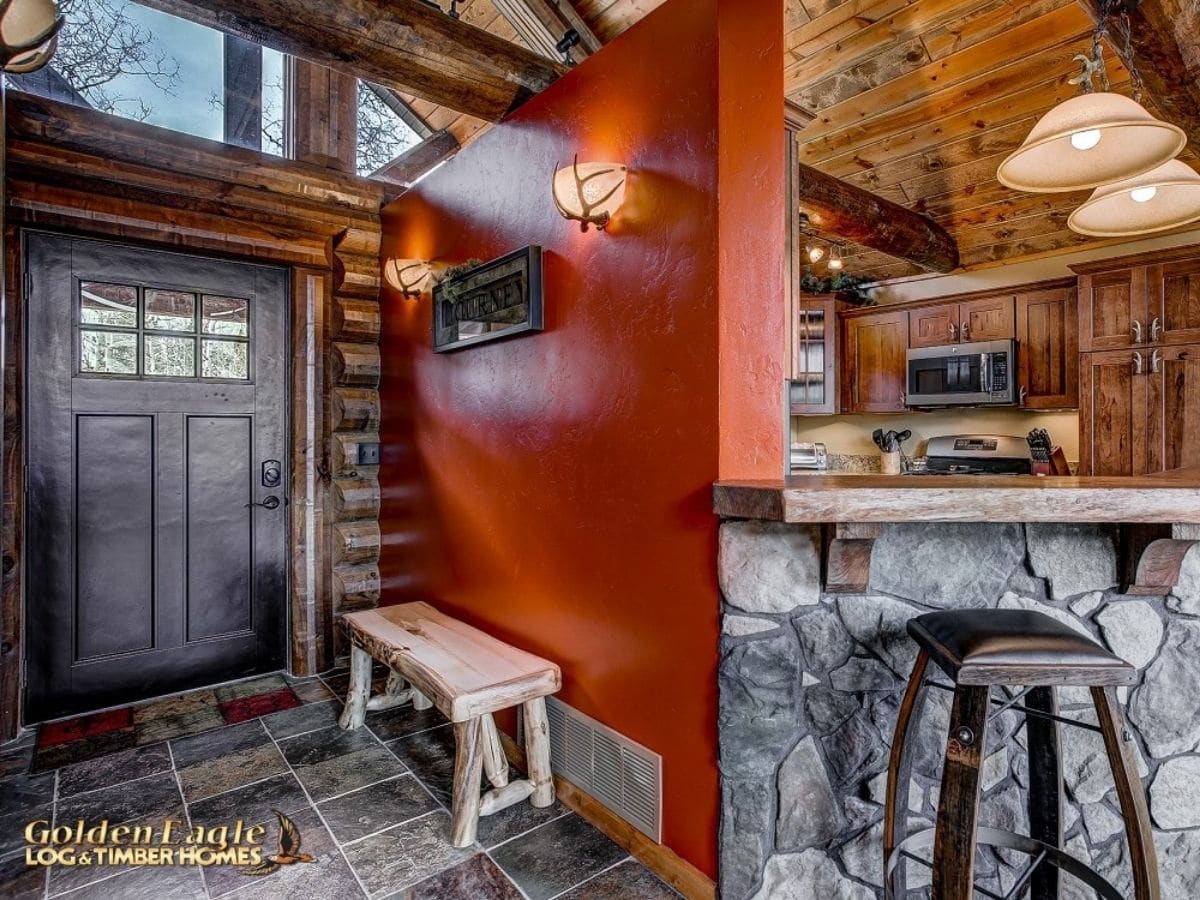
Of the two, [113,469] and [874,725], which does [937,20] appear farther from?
[113,469]

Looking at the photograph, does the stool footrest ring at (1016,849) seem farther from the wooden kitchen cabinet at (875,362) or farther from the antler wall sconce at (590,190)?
the wooden kitchen cabinet at (875,362)

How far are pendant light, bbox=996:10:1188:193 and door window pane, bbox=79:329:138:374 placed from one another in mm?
3608

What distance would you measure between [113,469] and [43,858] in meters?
1.66

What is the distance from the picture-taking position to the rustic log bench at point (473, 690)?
203cm

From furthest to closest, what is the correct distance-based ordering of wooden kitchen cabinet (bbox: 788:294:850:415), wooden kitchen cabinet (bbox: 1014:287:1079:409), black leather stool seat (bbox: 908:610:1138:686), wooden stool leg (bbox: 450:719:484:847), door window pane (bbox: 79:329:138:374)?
1. wooden kitchen cabinet (bbox: 788:294:850:415)
2. wooden kitchen cabinet (bbox: 1014:287:1079:409)
3. door window pane (bbox: 79:329:138:374)
4. wooden stool leg (bbox: 450:719:484:847)
5. black leather stool seat (bbox: 908:610:1138:686)

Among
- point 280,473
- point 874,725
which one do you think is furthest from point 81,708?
point 874,725

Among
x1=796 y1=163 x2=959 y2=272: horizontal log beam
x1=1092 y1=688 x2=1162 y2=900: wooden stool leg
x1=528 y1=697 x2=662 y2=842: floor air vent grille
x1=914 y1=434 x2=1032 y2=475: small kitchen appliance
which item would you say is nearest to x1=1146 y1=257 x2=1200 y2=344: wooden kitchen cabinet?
x1=914 y1=434 x2=1032 y2=475: small kitchen appliance

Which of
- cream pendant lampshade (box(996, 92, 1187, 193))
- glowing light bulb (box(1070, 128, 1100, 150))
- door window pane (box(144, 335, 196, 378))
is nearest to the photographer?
cream pendant lampshade (box(996, 92, 1187, 193))

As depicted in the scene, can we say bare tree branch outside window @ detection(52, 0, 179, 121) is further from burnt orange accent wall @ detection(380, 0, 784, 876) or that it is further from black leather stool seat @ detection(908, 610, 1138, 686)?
black leather stool seat @ detection(908, 610, 1138, 686)

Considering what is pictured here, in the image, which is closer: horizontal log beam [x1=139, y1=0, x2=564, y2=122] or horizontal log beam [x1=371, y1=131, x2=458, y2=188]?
horizontal log beam [x1=139, y1=0, x2=564, y2=122]

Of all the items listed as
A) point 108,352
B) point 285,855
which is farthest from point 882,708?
point 108,352

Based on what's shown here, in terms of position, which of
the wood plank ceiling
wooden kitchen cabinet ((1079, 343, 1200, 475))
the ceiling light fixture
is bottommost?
wooden kitchen cabinet ((1079, 343, 1200, 475))

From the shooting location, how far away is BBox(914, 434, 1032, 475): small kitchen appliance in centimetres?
430

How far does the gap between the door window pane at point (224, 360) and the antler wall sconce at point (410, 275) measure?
0.87 metres
